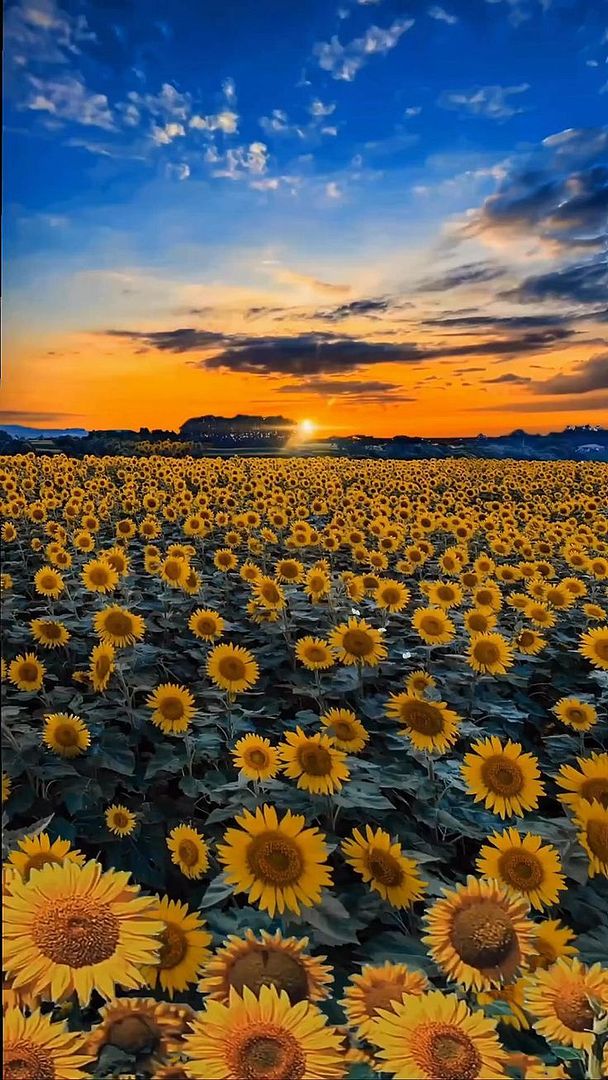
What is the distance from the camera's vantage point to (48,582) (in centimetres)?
167

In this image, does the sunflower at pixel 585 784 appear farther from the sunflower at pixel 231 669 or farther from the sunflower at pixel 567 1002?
the sunflower at pixel 231 669

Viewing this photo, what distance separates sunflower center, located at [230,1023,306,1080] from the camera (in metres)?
0.63

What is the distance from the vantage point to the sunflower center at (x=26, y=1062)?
665 millimetres

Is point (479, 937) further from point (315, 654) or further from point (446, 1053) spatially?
point (315, 654)

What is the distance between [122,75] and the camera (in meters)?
1.17

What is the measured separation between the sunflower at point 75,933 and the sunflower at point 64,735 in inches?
24.6

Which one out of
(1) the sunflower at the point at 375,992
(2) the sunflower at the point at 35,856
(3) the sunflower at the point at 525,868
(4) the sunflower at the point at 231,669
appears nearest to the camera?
(1) the sunflower at the point at 375,992

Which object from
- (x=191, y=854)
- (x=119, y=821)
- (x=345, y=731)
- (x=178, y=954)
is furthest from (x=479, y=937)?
(x=119, y=821)

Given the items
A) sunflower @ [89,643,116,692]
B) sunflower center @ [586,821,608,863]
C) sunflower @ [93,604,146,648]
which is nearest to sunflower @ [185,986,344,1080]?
sunflower center @ [586,821,608,863]

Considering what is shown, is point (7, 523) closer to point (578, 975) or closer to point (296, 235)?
point (296, 235)

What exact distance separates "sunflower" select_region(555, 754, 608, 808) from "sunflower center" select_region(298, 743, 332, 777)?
0.40 m

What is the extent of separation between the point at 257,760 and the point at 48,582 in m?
0.71

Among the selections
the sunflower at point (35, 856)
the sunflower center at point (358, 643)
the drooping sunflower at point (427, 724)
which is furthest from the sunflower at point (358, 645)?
the sunflower at point (35, 856)

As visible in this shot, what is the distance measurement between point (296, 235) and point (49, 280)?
1.48ft
